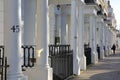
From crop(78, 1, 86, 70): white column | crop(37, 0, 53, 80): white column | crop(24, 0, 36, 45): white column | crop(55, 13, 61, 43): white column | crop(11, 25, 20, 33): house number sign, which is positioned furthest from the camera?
crop(55, 13, 61, 43): white column

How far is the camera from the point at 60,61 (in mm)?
16562

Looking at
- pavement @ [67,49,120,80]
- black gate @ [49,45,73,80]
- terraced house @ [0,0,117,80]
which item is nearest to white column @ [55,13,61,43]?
terraced house @ [0,0,117,80]

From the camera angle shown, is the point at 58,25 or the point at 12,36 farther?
the point at 58,25

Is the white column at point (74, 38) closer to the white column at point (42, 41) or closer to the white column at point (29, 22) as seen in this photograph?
the white column at point (29, 22)

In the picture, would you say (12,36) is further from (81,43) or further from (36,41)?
(81,43)

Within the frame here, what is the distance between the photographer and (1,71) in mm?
9945

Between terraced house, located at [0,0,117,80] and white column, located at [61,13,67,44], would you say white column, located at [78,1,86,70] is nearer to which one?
terraced house, located at [0,0,117,80]

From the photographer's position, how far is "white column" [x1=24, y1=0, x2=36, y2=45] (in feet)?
52.5

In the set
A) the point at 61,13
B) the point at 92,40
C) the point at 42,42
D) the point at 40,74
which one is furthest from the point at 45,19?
the point at 92,40

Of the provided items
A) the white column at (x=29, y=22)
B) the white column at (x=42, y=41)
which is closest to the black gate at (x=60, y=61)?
the white column at (x=29, y=22)

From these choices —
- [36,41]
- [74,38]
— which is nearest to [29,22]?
[36,41]

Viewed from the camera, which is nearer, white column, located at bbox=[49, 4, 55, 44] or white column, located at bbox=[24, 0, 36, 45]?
white column, located at bbox=[24, 0, 36, 45]

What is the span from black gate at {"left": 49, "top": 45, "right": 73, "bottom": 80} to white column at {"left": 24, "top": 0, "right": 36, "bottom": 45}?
950 mm

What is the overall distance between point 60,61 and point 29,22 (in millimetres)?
2090
